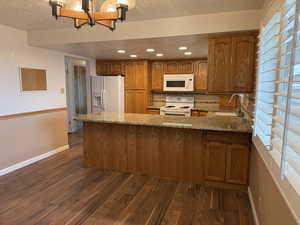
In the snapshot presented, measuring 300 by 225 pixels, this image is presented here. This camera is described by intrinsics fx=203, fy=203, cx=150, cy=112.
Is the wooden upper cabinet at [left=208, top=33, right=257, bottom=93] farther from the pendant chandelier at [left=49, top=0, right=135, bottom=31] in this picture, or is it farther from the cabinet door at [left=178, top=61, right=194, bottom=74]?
the cabinet door at [left=178, top=61, right=194, bottom=74]

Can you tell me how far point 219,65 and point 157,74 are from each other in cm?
301

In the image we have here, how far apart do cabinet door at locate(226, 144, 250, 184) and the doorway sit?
4304 mm

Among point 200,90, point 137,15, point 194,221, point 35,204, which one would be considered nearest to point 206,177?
point 194,221

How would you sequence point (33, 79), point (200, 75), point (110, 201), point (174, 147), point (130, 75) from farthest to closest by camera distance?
1. point (130, 75)
2. point (200, 75)
3. point (33, 79)
4. point (174, 147)
5. point (110, 201)

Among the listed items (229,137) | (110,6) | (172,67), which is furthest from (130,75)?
(110,6)

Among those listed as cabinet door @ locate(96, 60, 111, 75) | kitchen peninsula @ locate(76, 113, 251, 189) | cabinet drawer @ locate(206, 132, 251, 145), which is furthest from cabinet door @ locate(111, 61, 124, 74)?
cabinet drawer @ locate(206, 132, 251, 145)

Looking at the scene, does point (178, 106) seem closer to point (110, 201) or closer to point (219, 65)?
point (219, 65)

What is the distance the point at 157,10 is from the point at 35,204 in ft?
9.00

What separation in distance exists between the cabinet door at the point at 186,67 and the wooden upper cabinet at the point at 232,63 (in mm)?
2476

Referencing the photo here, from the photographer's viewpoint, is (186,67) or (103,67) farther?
(103,67)

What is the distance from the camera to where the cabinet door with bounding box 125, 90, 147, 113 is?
18.3 feet

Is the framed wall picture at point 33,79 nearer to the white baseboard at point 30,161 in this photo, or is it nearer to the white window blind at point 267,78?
the white baseboard at point 30,161

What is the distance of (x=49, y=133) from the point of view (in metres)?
4.02

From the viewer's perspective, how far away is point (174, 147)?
3.00 meters
